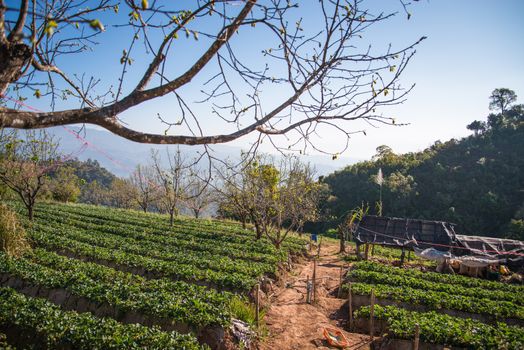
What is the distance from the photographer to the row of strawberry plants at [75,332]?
5.46 m

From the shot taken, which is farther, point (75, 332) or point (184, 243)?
point (184, 243)

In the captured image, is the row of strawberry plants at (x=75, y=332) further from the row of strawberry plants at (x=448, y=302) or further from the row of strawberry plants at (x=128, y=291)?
the row of strawberry plants at (x=448, y=302)

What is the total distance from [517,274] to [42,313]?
20.4 m

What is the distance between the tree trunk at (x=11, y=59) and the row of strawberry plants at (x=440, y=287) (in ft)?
43.5

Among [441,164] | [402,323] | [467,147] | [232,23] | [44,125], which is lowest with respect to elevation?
[402,323]


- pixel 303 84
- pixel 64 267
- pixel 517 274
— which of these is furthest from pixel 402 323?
pixel 517 274

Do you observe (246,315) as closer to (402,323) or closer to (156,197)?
(402,323)

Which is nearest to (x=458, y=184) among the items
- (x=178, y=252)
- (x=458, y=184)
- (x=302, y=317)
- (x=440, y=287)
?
(x=458, y=184)

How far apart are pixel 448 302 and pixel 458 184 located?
40.3m

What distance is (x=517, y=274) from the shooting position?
51.7 ft

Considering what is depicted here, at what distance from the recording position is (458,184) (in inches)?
1715

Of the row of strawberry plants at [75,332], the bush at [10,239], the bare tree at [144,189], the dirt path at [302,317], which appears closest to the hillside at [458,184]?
the dirt path at [302,317]

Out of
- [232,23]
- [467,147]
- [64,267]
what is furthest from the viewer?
[467,147]

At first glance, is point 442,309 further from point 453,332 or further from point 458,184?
point 458,184
